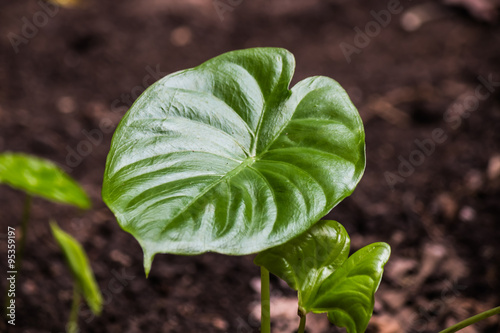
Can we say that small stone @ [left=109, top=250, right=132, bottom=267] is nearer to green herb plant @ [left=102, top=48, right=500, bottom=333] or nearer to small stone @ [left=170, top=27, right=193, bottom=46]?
green herb plant @ [left=102, top=48, right=500, bottom=333]

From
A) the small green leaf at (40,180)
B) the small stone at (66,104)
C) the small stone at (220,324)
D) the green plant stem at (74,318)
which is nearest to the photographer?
the small green leaf at (40,180)

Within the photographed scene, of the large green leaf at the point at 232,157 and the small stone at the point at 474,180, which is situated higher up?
the large green leaf at the point at 232,157

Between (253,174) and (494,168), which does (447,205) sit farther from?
(253,174)

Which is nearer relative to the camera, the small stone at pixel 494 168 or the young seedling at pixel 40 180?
the young seedling at pixel 40 180

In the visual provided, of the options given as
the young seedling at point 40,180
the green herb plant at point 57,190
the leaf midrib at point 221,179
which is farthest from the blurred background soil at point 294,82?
the leaf midrib at point 221,179

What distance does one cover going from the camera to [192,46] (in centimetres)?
297

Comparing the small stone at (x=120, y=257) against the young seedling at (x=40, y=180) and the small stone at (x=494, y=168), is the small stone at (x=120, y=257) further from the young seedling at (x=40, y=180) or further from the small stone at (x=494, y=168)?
the small stone at (x=494, y=168)

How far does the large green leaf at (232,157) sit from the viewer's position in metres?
0.70

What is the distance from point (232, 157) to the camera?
87 centimetres

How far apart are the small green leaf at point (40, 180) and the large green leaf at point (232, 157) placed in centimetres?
47

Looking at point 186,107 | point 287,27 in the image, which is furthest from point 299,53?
point 186,107

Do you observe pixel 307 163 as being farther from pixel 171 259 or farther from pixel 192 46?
pixel 192 46

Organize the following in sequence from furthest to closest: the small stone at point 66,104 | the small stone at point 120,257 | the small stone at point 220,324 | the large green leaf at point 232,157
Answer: the small stone at point 66,104 < the small stone at point 120,257 < the small stone at point 220,324 < the large green leaf at point 232,157

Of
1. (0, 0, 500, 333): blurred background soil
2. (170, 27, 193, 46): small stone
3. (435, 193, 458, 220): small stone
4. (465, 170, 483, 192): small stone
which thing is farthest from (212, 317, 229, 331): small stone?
(170, 27, 193, 46): small stone
